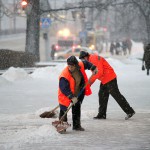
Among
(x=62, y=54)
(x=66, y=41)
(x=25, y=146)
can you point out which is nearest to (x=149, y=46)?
(x=25, y=146)

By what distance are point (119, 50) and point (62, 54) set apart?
1484 centimetres

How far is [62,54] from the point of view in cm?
4525

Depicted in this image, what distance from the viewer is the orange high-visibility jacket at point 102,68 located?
1080 cm

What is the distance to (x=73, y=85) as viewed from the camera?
9680 mm

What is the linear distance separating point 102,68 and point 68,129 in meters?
1.52

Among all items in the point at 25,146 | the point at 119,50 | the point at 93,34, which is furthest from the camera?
the point at 93,34

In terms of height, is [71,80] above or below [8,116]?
above

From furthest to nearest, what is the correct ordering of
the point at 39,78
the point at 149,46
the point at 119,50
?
1. the point at 119,50
2. the point at 39,78
3. the point at 149,46

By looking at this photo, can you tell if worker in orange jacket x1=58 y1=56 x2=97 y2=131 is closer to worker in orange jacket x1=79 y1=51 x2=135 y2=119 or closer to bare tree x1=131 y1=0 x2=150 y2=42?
worker in orange jacket x1=79 y1=51 x2=135 y2=119

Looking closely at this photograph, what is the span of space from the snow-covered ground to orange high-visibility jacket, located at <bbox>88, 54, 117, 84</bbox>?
33.8 inches

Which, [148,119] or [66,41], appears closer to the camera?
[148,119]

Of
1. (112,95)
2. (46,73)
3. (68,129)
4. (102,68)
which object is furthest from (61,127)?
(46,73)

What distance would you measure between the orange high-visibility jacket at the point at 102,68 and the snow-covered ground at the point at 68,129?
0.86 m

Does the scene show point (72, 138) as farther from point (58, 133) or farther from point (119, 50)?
point (119, 50)
